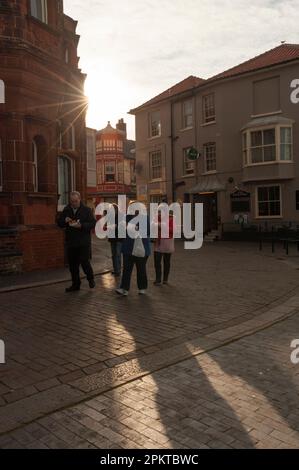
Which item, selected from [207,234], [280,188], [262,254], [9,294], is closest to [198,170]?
[207,234]

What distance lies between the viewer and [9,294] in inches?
341

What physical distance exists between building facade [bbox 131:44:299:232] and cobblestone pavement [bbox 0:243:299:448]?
52.3ft

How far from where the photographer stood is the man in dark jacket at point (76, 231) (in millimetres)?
8734

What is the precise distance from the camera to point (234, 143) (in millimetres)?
25328

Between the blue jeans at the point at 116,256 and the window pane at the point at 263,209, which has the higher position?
the window pane at the point at 263,209

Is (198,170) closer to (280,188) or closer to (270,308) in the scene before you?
(280,188)

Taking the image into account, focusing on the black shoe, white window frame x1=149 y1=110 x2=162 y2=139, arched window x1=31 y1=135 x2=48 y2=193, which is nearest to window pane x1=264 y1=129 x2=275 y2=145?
white window frame x1=149 y1=110 x2=162 y2=139

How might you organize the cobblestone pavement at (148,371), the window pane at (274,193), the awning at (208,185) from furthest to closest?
the awning at (208,185) → the window pane at (274,193) → the cobblestone pavement at (148,371)

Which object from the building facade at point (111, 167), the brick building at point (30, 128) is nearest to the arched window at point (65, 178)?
the brick building at point (30, 128)

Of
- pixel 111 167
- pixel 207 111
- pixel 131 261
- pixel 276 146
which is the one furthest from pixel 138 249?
pixel 111 167

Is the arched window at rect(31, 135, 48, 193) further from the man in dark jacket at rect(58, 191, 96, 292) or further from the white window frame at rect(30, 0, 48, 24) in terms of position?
the man in dark jacket at rect(58, 191, 96, 292)

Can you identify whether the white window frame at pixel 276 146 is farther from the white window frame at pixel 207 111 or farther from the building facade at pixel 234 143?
the white window frame at pixel 207 111

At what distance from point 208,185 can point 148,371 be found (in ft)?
73.6
